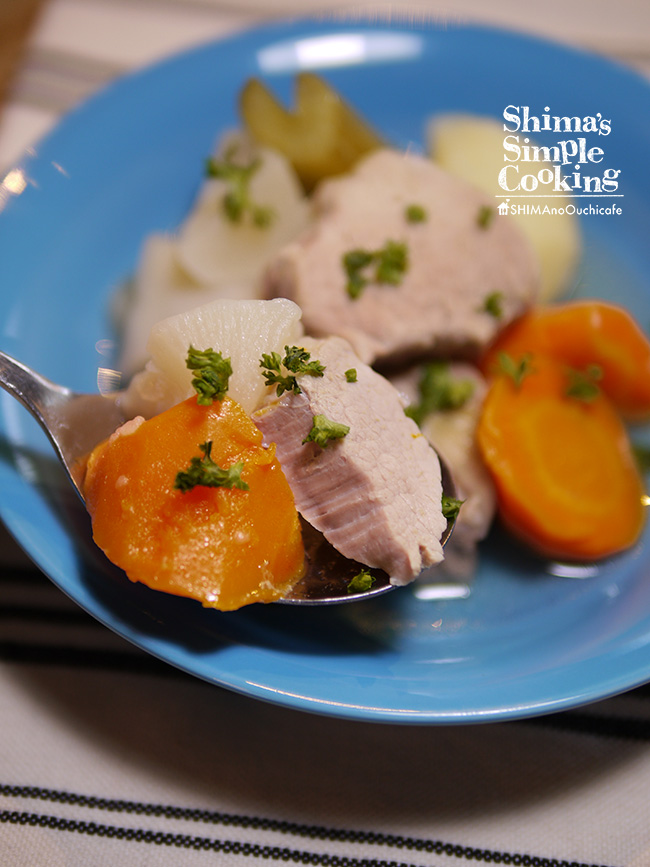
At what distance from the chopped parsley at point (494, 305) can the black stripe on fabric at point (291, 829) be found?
4.13 ft

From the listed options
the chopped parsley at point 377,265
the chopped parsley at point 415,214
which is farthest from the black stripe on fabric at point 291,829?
the chopped parsley at point 415,214

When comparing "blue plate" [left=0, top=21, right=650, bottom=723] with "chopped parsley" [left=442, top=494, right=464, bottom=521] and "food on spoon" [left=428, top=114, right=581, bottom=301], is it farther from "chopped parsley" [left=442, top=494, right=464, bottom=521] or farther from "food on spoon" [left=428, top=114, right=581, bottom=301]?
"chopped parsley" [left=442, top=494, right=464, bottom=521]

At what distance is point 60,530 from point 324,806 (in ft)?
2.57

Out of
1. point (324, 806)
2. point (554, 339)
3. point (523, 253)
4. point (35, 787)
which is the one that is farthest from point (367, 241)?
point (35, 787)

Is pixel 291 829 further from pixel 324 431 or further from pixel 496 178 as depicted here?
pixel 496 178

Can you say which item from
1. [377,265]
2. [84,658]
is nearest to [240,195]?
[377,265]

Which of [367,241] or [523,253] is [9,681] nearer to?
[367,241]

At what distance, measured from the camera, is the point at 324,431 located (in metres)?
1.27

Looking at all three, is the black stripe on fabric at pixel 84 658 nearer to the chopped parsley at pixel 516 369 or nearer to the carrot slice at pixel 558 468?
the carrot slice at pixel 558 468

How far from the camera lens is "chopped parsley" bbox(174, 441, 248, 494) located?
1.21 m

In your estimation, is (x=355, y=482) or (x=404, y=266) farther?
(x=404, y=266)

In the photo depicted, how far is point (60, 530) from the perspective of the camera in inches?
57.5

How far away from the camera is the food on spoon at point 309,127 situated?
2.03m

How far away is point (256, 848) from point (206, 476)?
0.75m
